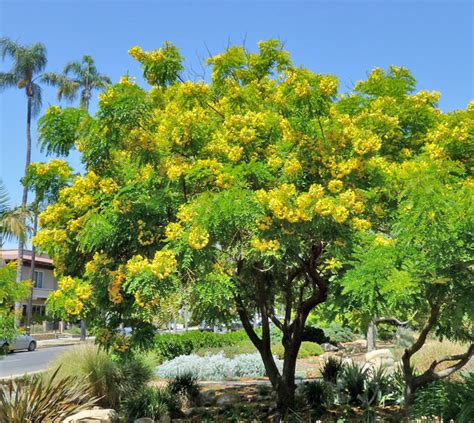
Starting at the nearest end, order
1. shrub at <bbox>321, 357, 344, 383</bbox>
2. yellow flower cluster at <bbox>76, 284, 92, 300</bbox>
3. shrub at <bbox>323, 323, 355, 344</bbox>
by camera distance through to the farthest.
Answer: yellow flower cluster at <bbox>76, 284, 92, 300</bbox>
shrub at <bbox>321, 357, 344, 383</bbox>
shrub at <bbox>323, 323, 355, 344</bbox>

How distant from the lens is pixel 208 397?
13727 millimetres

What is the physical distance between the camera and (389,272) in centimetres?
654

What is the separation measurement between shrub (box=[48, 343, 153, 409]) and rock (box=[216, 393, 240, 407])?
74.4 inches

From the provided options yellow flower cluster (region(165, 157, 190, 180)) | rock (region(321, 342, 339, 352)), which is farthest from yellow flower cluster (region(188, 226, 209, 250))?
rock (region(321, 342, 339, 352))

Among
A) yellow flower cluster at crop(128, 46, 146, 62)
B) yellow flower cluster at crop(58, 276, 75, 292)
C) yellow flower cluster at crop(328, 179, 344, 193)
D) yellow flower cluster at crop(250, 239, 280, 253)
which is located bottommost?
yellow flower cluster at crop(58, 276, 75, 292)

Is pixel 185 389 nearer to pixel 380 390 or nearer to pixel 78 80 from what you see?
pixel 380 390

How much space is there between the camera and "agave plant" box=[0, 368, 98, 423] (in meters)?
9.20

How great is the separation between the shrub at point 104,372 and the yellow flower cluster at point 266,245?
22.2 feet

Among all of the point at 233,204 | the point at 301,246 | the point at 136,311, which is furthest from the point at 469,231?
the point at 136,311

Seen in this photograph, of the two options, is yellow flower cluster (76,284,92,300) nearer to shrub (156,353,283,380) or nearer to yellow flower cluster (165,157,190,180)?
yellow flower cluster (165,157,190,180)

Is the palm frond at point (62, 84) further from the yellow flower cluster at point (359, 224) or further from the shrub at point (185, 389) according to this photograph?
the yellow flower cluster at point (359, 224)

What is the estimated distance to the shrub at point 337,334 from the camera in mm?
31264

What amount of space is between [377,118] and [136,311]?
4.51 meters

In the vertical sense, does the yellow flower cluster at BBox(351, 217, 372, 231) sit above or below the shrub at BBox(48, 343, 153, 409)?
above
